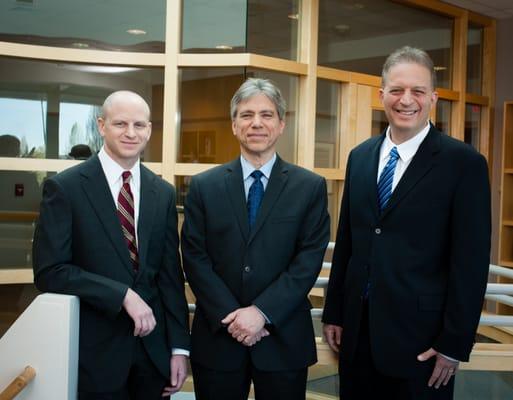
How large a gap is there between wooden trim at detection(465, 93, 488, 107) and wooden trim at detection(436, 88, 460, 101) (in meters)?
0.16

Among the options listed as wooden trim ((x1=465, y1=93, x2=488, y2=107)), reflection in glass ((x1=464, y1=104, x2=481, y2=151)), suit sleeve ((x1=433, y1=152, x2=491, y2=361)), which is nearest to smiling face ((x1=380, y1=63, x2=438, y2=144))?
suit sleeve ((x1=433, y1=152, x2=491, y2=361))

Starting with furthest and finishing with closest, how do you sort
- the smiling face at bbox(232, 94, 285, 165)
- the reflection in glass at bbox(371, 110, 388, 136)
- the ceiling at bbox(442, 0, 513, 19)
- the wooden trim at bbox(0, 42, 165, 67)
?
the ceiling at bbox(442, 0, 513, 19), the reflection in glass at bbox(371, 110, 388, 136), the wooden trim at bbox(0, 42, 165, 67), the smiling face at bbox(232, 94, 285, 165)

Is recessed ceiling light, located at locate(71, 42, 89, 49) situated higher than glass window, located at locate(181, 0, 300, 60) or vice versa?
glass window, located at locate(181, 0, 300, 60)

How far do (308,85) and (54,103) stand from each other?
199 cm

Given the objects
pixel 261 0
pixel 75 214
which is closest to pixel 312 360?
pixel 75 214

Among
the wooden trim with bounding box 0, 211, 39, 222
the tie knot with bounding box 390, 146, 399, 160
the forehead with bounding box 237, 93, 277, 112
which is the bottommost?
the wooden trim with bounding box 0, 211, 39, 222

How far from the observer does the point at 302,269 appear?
79.1 inches

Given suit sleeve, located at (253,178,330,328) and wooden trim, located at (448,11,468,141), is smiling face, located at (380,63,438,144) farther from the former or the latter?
wooden trim, located at (448,11,468,141)

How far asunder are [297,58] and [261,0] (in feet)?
1.88

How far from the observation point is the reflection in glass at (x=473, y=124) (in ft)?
22.0

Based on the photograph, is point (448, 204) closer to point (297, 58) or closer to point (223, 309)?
point (223, 309)

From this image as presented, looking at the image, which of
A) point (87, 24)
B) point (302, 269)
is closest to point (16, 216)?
point (87, 24)

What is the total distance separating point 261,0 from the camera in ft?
16.0

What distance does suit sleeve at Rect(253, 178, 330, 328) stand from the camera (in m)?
1.95
